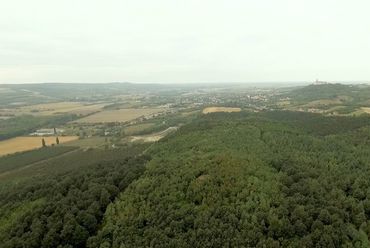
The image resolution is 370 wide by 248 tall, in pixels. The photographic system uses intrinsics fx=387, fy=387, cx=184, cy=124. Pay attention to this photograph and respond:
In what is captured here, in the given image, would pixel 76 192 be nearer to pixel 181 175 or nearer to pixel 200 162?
pixel 181 175

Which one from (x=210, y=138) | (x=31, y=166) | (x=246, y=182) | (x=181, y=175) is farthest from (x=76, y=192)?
(x=31, y=166)

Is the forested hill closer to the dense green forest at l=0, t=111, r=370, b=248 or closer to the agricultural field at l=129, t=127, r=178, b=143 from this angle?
the dense green forest at l=0, t=111, r=370, b=248

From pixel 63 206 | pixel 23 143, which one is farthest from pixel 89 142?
pixel 63 206

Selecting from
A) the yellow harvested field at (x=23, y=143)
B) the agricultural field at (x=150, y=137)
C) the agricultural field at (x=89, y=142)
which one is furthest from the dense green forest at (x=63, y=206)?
the yellow harvested field at (x=23, y=143)

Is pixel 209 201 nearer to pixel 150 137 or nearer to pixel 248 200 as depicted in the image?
pixel 248 200

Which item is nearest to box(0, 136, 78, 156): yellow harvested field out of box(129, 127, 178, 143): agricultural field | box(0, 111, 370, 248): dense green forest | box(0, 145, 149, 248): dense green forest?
box(129, 127, 178, 143): agricultural field
